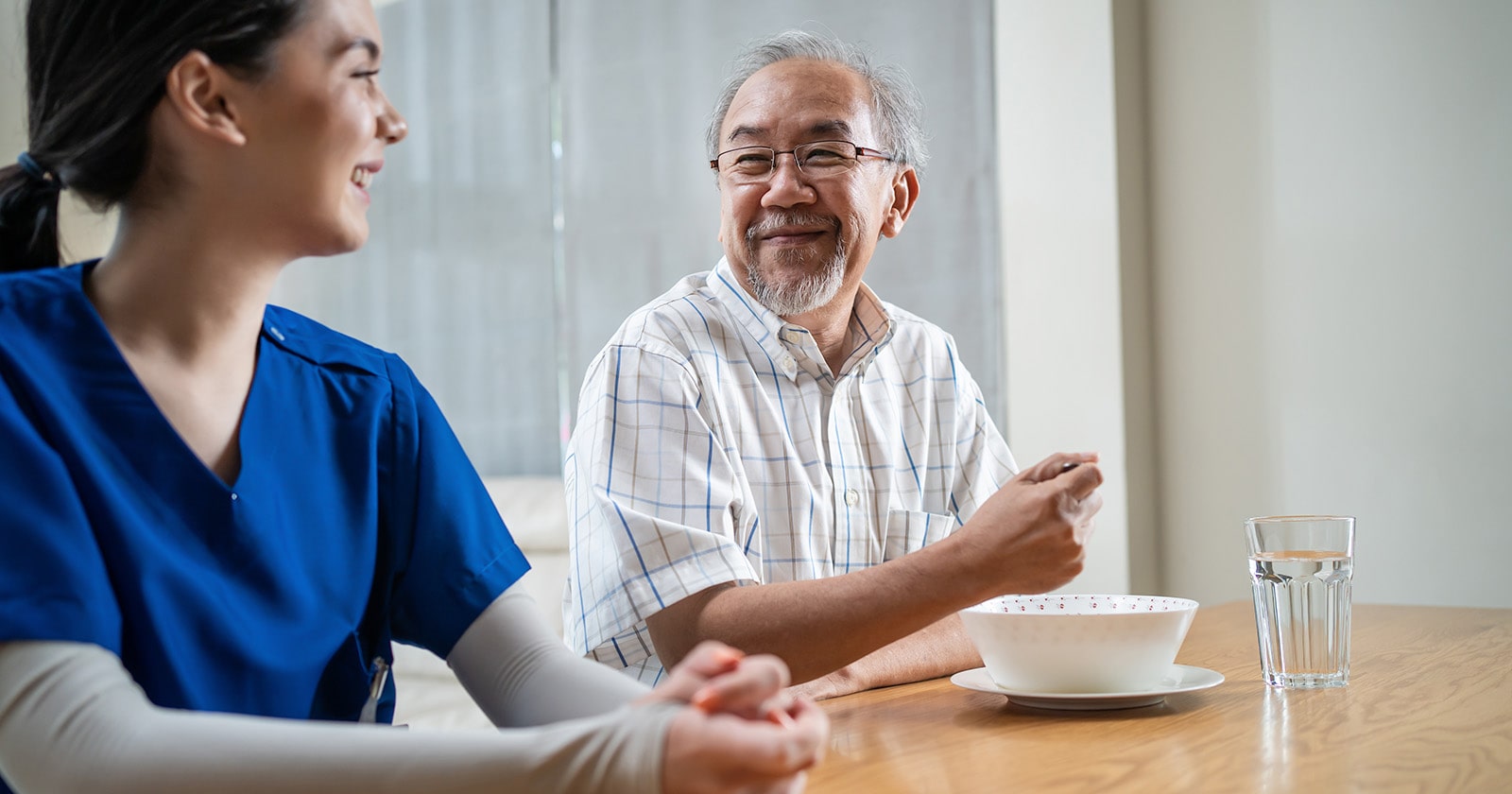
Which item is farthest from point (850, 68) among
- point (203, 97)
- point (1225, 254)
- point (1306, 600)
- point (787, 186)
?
point (1225, 254)

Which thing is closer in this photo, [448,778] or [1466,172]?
[448,778]

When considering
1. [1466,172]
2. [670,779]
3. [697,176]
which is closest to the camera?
[670,779]

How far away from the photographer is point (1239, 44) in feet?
8.88

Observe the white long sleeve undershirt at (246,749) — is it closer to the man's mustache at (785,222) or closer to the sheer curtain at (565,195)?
the man's mustache at (785,222)

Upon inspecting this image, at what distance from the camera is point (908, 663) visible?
54.4 inches

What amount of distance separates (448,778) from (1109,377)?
2.29 meters

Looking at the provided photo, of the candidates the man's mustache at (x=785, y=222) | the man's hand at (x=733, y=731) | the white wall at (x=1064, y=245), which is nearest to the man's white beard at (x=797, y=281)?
the man's mustache at (x=785, y=222)

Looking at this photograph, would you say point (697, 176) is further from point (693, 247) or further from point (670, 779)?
point (670, 779)

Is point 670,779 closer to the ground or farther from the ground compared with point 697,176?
closer to the ground

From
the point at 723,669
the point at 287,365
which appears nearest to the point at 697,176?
the point at 287,365

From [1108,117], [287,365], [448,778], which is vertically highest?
[1108,117]

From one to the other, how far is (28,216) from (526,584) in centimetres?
241

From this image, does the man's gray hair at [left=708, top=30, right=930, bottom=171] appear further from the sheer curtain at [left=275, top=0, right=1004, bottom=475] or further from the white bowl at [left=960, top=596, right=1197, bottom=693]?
the sheer curtain at [left=275, top=0, right=1004, bottom=475]

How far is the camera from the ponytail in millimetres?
916
